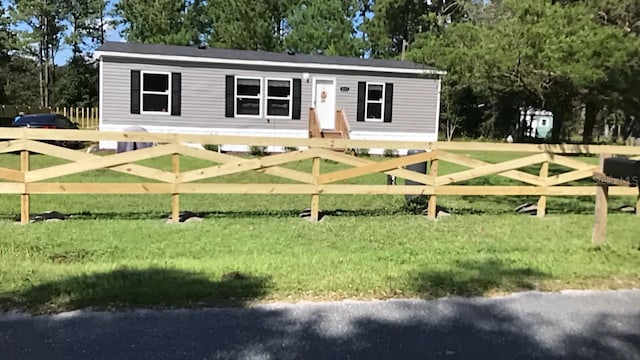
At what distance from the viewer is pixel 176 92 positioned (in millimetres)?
20984

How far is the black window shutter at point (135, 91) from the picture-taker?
2059 cm

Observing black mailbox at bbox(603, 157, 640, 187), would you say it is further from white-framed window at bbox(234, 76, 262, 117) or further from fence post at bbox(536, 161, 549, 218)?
white-framed window at bbox(234, 76, 262, 117)

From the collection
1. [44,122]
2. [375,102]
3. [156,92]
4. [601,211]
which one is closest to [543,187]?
[601,211]

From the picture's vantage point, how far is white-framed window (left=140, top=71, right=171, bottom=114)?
20781 mm

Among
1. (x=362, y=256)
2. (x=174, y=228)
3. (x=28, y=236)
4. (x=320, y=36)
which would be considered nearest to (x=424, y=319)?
(x=362, y=256)

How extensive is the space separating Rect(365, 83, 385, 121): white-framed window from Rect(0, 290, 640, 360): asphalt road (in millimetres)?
18466

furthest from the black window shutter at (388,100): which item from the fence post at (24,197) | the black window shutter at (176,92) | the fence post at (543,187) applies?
the fence post at (24,197)

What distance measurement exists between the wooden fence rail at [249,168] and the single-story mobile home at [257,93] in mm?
11452

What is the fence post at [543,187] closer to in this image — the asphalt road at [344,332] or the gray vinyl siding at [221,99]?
the asphalt road at [344,332]

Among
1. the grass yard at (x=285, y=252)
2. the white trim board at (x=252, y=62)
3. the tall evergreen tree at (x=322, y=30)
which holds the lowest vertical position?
the grass yard at (x=285, y=252)

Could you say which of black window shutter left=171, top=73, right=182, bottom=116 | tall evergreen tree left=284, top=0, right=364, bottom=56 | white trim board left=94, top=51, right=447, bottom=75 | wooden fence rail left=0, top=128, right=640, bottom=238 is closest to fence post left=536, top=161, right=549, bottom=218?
wooden fence rail left=0, top=128, right=640, bottom=238

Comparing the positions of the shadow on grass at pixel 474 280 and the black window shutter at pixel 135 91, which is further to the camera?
the black window shutter at pixel 135 91

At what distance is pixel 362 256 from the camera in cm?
631

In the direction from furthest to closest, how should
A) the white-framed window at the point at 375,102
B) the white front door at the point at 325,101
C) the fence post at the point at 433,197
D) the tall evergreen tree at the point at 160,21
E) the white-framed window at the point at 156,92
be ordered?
the tall evergreen tree at the point at 160,21 < the white-framed window at the point at 375,102 < the white front door at the point at 325,101 < the white-framed window at the point at 156,92 < the fence post at the point at 433,197
